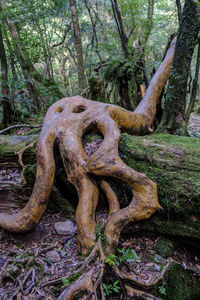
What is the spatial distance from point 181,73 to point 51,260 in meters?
3.86

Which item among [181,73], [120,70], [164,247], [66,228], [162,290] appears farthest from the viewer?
[120,70]

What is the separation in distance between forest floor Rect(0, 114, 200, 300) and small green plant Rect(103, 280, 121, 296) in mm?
11

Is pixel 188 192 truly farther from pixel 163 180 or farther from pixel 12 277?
pixel 12 277

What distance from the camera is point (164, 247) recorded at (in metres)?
2.49

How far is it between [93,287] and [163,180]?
1.49 meters

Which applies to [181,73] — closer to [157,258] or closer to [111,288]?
[157,258]

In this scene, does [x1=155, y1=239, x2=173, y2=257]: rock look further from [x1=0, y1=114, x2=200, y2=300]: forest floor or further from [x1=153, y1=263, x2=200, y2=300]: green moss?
[x1=153, y1=263, x2=200, y2=300]: green moss

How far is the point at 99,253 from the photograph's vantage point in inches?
80.1

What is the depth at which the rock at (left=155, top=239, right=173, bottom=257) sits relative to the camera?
2443mm

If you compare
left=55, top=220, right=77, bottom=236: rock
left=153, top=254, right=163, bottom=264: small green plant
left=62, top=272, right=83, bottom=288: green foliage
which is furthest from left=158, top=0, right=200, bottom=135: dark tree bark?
left=62, top=272, right=83, bottom=288: green foliage

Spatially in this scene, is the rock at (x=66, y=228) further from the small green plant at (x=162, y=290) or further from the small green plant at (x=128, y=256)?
the small green plant at (x=162, y=290)

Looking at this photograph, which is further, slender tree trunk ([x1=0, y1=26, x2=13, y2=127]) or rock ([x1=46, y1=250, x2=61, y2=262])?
slender tree trunk ([x1=0, y1=26, x2=13, y2=127])

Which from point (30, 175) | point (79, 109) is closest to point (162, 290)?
point (30, 175)

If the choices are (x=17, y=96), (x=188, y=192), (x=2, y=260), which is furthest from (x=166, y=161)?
(x=17, y=96)
